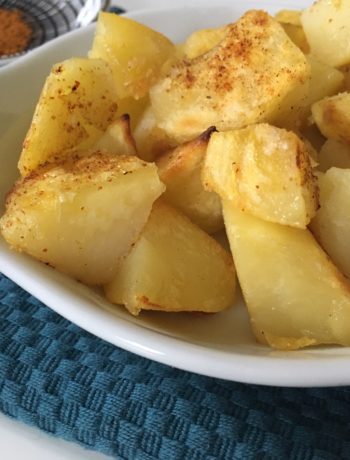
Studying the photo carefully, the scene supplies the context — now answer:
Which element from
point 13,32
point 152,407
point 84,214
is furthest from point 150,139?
point 13,32

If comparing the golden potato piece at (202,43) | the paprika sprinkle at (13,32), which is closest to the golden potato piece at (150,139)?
the golden potato piece at (202,43)

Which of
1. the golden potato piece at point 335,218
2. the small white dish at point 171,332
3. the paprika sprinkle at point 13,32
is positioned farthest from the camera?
the paprika sprinkle at point 13,32

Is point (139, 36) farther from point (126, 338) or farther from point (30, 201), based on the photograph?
point (126, 338)

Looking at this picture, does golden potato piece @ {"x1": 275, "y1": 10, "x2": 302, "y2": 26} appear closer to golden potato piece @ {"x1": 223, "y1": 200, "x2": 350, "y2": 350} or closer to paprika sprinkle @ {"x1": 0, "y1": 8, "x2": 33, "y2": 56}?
golden potato piece @ {"x1": 223, "y1": 200, "x2": 350, "y2": 350}

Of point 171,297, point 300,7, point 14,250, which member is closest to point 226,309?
point 171,297

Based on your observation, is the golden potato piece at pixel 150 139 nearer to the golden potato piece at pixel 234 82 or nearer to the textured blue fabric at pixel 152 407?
the golden potato piece at pixel 234 82

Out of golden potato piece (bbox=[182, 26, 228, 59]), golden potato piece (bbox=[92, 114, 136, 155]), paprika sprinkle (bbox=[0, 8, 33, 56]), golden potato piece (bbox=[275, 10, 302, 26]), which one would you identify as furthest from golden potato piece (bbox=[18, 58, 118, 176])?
paprika sprinkle (bbox=[0, 8, 33, 56])
